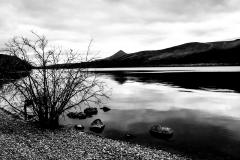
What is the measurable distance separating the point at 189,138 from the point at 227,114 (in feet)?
47.6

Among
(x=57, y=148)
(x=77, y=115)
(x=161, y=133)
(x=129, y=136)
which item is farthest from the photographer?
(x=77, y=115)

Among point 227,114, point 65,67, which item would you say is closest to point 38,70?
point 65,67

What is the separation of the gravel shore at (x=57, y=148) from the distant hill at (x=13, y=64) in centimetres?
507

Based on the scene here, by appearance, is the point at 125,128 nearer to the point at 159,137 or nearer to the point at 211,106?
the point at 159,137

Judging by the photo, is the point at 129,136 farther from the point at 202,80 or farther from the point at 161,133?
the point at 202,80

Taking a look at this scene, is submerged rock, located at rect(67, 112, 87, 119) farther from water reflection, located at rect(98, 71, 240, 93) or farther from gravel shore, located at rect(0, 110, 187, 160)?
water reflection, located at rect(98, 71, 240, 93)

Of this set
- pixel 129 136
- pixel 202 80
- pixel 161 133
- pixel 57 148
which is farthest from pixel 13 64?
pixel 202 80

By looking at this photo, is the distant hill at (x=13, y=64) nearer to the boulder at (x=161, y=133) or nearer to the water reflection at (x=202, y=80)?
the boulder at (x=161, y=133)

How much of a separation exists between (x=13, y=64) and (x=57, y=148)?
29.8 ft

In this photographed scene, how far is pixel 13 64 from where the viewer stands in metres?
19.9

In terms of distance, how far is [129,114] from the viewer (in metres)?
33.2

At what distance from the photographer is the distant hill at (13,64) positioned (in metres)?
19.7

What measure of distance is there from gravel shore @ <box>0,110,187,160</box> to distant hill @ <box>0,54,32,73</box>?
5.07m

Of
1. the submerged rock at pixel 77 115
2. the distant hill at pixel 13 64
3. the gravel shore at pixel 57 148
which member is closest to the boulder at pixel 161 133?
the gravel shore at pixel 57 148
